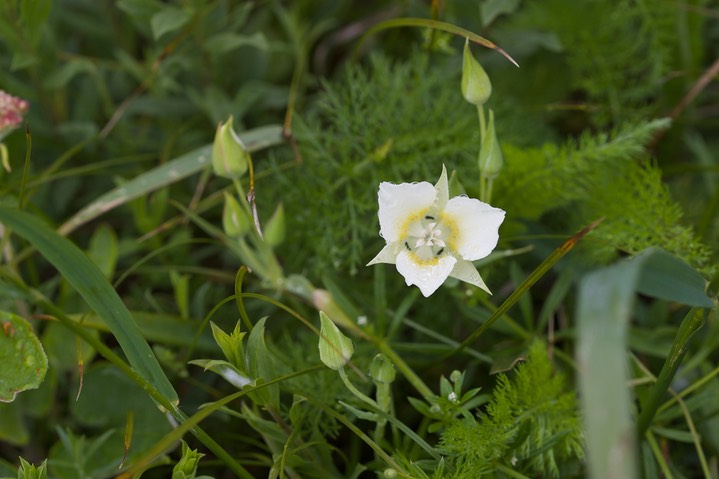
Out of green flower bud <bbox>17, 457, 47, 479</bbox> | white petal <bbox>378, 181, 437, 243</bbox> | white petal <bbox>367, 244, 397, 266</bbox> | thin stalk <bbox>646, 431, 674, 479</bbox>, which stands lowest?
thin stalk <bbox>646, 431, 674, 479</bbox>

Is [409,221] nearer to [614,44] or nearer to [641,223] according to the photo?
[641,223]

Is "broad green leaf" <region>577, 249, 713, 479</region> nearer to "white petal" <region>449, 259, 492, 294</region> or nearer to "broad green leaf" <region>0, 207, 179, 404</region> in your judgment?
"white petal" <region>449, 259, 492, 294</region>

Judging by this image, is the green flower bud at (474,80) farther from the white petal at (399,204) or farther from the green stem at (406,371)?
the green stem at (406,371)

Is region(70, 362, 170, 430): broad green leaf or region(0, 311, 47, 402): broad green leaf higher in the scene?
region(0, 311, 47, 402): broad green leaf

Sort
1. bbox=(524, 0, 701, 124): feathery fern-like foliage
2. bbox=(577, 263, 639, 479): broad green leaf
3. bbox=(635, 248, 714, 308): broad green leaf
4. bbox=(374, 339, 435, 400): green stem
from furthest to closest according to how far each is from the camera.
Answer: bbox=(524, 0, 701, 124): feathery fern-like foliage, bbox=(374, 339, 435, 400): green stem, bbox=(635, 248, 714, 308): broad green leaf, bbox=(577, 263, 639, 479): broad green leaf

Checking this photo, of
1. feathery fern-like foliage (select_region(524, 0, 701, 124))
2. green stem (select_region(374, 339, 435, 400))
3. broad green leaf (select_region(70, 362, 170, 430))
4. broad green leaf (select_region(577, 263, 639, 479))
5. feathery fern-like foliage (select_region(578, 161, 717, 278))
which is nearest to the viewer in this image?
broad green leaf (select_region(577, 263, 639, 479))

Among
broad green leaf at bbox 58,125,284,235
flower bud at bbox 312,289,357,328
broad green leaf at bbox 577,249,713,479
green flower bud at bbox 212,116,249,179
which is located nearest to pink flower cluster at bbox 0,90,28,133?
broad green leaf at bbox 58,125,284,235
